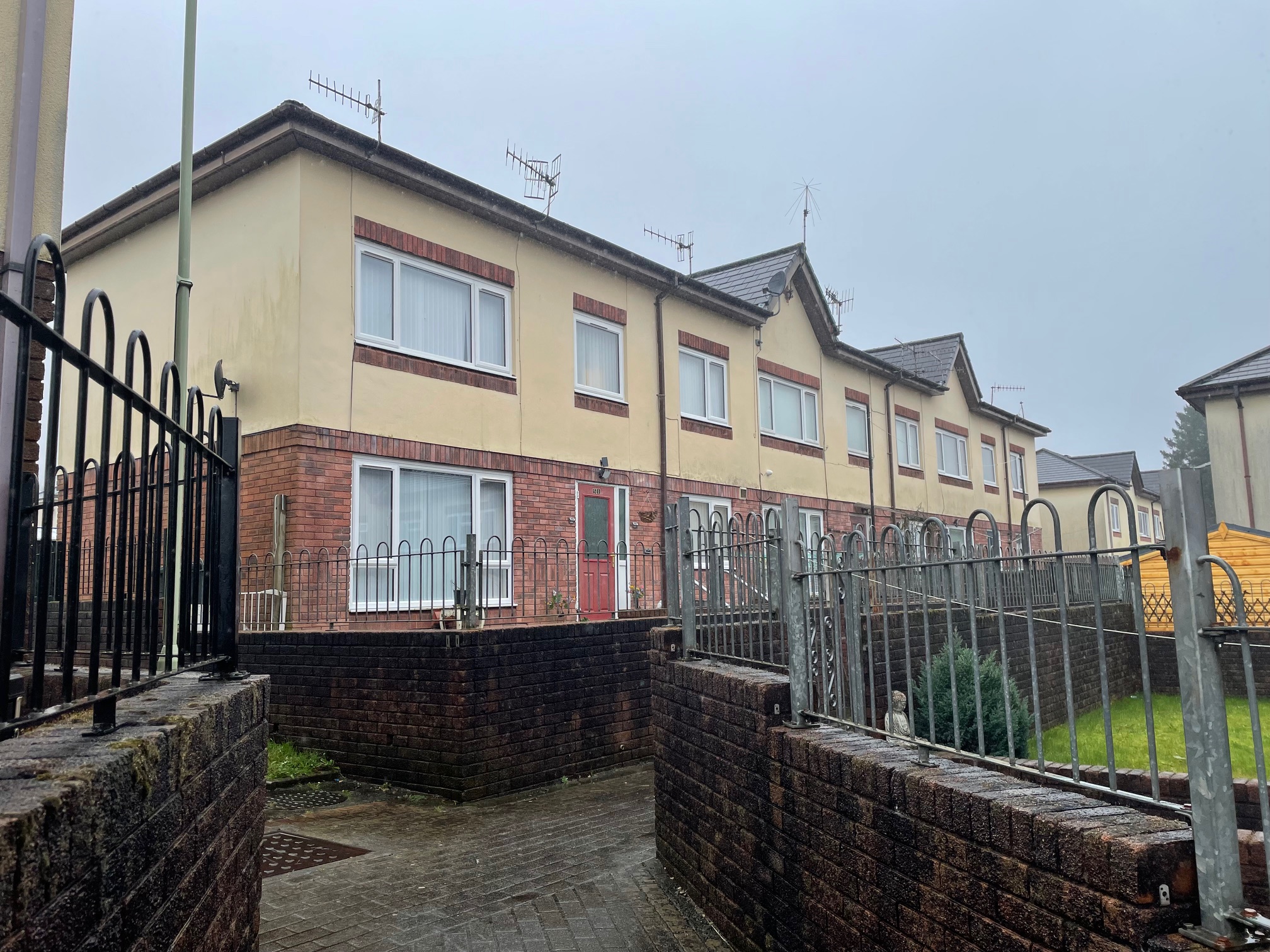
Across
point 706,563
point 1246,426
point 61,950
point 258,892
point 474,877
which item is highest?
point 1246,426

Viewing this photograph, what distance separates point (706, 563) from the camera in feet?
21.0

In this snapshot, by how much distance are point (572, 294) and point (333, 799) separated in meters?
8.13

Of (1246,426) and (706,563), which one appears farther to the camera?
(1246,426)

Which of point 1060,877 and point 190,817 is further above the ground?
point 190,817

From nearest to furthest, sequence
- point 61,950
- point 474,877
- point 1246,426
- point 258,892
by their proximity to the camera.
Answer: point 61,950, point 258,892, point 474,877, point 1246,426

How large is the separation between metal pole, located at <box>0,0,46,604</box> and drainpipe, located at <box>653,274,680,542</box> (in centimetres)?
1065

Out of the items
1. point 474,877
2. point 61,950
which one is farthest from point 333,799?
point 61,950

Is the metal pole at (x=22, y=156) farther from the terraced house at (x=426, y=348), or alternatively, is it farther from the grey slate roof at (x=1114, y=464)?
the grey slate roof at (x=1114, y=464)

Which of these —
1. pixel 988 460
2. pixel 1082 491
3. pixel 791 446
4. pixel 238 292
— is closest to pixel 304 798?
pixel 238 292

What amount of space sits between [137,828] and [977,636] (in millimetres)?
5070

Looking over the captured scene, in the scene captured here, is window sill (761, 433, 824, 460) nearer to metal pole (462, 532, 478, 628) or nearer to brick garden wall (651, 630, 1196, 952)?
metal pole (462, 532, 478, 628)

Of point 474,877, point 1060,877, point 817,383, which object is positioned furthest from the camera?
point 817,383

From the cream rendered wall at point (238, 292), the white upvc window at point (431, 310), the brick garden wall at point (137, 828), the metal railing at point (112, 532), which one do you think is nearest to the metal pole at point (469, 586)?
the cream rendered wall at point (238, 292)

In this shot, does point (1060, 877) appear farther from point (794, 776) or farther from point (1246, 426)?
point (1246, 426)
